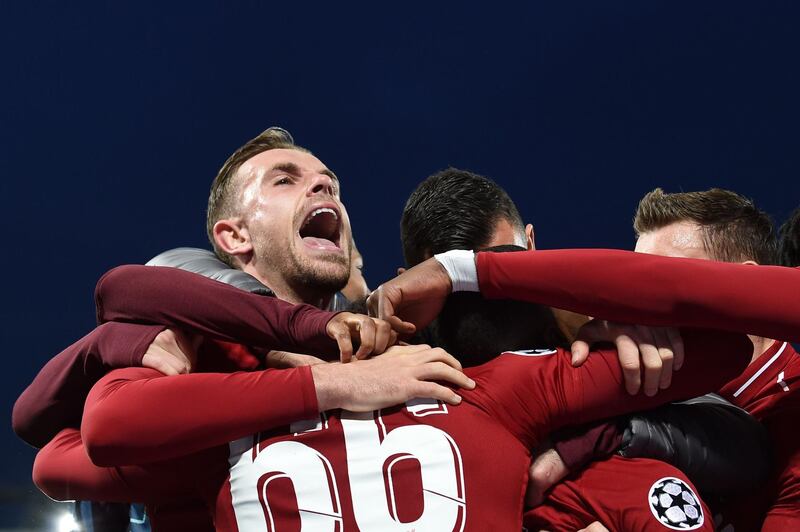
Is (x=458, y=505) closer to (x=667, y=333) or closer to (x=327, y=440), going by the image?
(x=327, y=440)

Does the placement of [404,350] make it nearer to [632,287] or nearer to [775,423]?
[632,287]

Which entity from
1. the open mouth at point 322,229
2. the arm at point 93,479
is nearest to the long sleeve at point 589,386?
the arm at point 93,479

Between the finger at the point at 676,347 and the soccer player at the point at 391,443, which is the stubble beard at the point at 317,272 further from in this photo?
the finger at the point at 676,347

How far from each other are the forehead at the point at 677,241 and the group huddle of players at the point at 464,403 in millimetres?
435

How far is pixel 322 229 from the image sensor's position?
9.54ft

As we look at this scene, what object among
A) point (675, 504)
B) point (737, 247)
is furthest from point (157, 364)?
point (737, 247)

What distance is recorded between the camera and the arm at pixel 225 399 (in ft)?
4.58

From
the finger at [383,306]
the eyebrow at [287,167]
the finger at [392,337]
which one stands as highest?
the eyebrow at [287,167]

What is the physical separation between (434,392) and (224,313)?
1.80 ft

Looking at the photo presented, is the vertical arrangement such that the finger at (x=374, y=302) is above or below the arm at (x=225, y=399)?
above

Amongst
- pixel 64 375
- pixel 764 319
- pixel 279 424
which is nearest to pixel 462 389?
pixel 279 424

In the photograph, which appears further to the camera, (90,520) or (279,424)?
(90,520)

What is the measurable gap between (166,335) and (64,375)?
312mm

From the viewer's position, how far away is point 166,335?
1.74 metres
